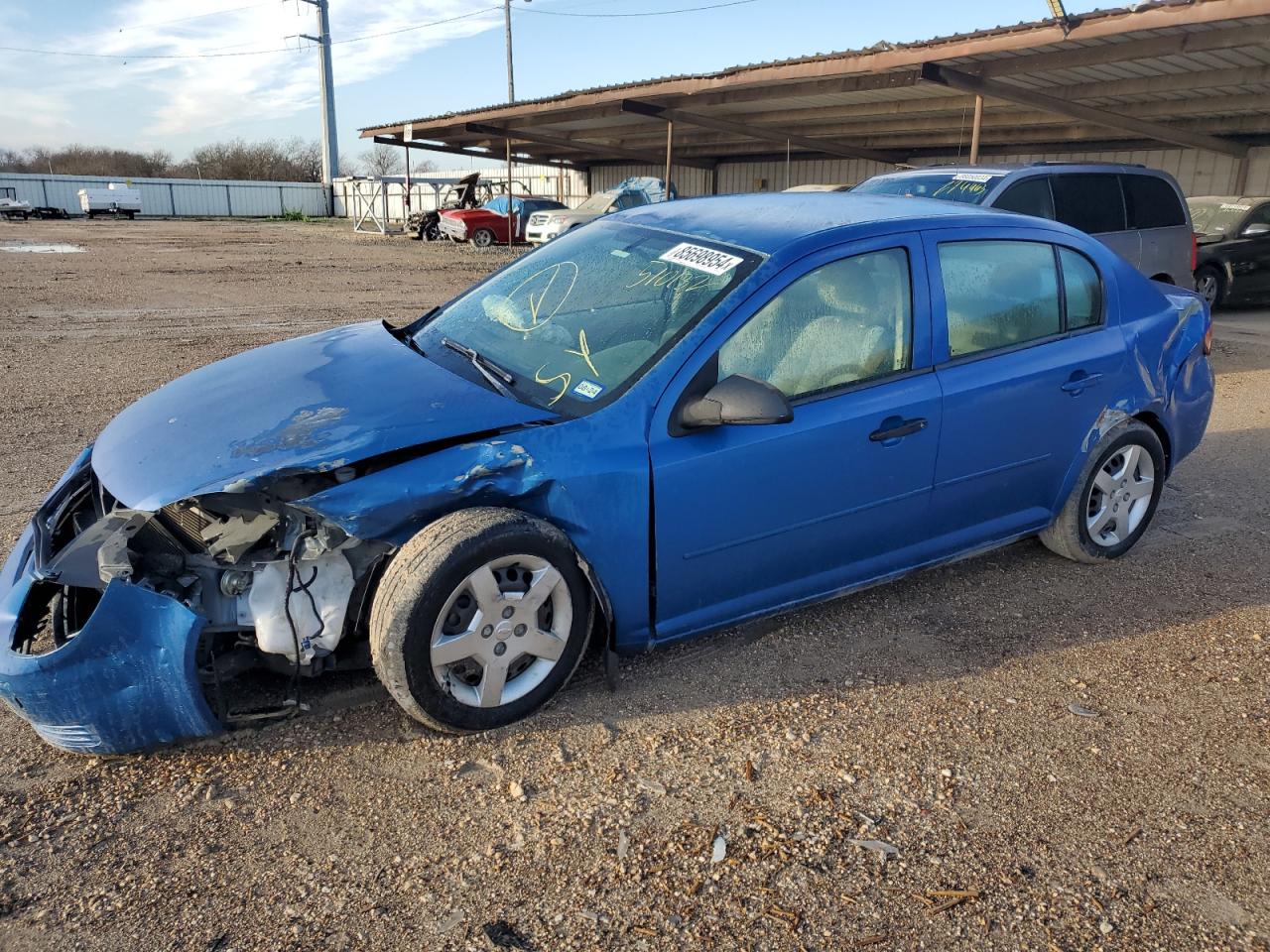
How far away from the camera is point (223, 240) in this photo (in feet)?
90.7

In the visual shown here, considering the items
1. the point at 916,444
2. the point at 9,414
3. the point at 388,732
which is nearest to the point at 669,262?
the point at 916,444

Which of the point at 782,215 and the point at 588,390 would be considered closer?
the point at 588,390

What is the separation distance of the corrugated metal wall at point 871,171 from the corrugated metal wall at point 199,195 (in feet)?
78.1

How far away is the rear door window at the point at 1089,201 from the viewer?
8.41 m

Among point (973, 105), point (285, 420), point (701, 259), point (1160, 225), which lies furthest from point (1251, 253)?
point (285, 420)

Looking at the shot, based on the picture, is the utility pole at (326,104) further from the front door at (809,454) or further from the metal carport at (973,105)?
the front door at (809,454)

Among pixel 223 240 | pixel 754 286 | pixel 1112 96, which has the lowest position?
pixel 223 240

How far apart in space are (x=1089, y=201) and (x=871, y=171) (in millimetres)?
17693

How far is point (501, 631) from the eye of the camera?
2871 millimetres

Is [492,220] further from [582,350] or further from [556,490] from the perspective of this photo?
[556,490]

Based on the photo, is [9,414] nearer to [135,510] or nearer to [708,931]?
[135,510]

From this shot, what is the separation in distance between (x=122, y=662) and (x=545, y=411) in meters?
1.41

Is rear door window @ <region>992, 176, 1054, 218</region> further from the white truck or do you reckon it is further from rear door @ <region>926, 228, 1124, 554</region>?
the white truck

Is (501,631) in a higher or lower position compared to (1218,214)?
lower
